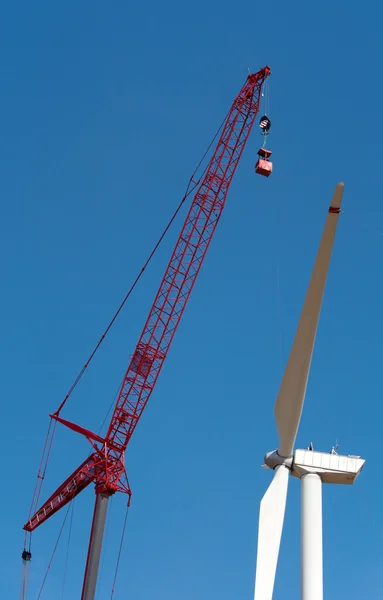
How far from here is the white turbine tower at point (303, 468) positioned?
31172 millimetres

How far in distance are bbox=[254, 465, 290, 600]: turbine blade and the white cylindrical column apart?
83cm

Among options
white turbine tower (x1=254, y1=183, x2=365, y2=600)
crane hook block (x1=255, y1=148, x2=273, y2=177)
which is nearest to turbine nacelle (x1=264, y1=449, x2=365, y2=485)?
white turbine tower (x1=254, y1=183, x2=365, y2=600)

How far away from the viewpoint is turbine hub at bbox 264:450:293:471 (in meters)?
34.4

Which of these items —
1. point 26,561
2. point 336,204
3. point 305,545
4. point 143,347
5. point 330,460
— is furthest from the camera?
point 26,561

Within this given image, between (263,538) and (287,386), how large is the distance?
5.55 metres

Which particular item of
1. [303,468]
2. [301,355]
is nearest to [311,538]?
[303,468]

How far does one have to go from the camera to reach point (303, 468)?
34.2 meters

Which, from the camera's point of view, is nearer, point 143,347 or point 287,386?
point 287,386

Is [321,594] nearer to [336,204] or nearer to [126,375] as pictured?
[336,204]

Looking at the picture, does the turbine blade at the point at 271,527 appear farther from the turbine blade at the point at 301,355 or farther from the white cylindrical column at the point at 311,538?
the turbine blade at the point at 301,355

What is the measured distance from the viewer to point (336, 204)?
29.3 meters

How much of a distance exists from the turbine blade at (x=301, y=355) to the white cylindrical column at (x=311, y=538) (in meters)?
1.52

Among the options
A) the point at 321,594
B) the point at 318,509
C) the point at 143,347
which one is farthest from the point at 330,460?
the point at 143,347

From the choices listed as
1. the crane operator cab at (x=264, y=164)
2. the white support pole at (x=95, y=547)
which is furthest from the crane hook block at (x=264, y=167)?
the white support pole at (x=95, y=547)
